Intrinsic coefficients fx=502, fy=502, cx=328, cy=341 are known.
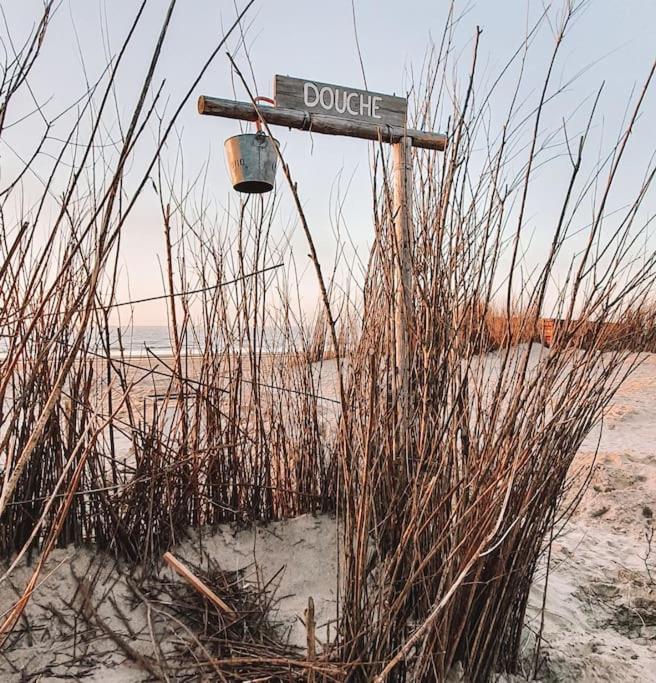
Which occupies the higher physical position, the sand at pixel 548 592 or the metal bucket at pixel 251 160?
the metal bucket at pixel 251 160

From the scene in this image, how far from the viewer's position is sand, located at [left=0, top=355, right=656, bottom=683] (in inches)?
39.4

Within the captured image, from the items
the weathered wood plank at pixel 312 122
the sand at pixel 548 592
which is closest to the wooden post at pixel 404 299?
the weathered wood plank at pixel 312 122

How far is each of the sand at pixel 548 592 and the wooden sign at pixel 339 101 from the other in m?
1.12

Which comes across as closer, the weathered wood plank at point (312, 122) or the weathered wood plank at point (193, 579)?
the weathered wood plank at point (193, 579)

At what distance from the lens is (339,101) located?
156 cm

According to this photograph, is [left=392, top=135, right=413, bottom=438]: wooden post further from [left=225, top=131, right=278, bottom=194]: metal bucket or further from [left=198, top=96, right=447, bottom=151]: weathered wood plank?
[left=225, top=131, right=278, bottom=194]: metal bucket

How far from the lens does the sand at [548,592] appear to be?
3.28 feet

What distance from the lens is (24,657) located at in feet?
3.12

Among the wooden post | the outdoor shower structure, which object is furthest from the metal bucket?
the wooden post

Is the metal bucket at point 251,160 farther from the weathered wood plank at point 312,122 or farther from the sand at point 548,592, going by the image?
Result: the sand at point 548,592

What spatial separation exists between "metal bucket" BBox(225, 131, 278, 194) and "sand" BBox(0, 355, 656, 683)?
0.97 metres

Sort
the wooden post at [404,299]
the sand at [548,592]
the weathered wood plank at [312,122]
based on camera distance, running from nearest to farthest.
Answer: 1. the wooden post at [404,299]
2. the sand at [548,592]
3. the weathered wood plank at [312,122]

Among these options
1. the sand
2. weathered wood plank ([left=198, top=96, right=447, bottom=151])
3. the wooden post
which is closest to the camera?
the wooden post

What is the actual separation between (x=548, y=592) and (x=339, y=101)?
5.28 ft
